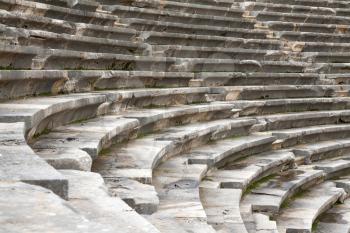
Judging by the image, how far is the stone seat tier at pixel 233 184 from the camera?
5312 mm

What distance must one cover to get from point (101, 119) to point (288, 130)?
4.47 metres

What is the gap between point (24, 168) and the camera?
312 centimetres

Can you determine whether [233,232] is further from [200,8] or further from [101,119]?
[200,8]

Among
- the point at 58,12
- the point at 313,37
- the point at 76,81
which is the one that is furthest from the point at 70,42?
the point at 313,37

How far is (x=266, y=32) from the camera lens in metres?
14.0

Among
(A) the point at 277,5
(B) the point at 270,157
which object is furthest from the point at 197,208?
(A) the point at 277,5

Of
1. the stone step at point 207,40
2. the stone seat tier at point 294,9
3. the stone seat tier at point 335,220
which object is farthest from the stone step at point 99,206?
the stone seat tier at point 294,9

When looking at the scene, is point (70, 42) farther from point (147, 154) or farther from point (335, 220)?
point (335, 220)

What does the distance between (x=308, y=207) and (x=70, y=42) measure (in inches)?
133

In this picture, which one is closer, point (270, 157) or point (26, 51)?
point (26, 51)

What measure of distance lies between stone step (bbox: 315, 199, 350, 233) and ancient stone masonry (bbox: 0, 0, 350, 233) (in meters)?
0.02

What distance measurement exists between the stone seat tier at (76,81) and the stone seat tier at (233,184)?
168 centimetres

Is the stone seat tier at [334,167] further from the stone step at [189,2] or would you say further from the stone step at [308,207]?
the stone step at [189,2]

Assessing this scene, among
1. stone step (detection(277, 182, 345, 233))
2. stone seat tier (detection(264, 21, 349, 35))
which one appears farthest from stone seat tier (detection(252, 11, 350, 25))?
stone step (detection(277, 182, 345, 233))
